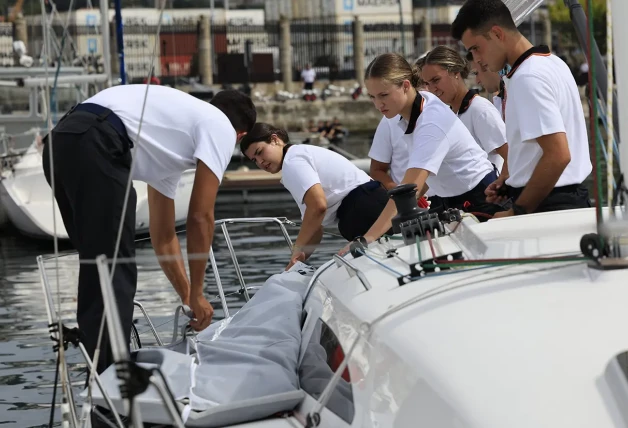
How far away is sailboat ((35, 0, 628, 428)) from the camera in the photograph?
2336 millimetres

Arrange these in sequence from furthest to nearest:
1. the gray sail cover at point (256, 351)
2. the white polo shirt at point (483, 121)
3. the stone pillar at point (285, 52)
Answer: the stone pillar at point (285, 52) < the white polo shirt at point (483, 121) < the gray sail cover at point (256, 351)

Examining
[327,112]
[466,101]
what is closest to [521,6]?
[466,101]

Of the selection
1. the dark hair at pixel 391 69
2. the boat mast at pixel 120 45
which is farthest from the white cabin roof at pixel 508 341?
the boat mast at pixel 120 45

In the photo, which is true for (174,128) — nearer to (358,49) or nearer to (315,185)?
(315,185)

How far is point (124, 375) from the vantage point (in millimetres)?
2521

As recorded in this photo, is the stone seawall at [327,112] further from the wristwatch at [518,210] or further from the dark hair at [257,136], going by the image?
the wristwatch at [518,210]

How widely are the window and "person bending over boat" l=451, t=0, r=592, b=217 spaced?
0.84 m

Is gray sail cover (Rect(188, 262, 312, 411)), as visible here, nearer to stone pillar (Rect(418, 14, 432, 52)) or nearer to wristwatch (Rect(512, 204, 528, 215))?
wristwatch (Rect(512, 204, 528, 215))

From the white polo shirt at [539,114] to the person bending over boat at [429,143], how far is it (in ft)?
1.76

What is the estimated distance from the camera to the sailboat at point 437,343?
2.34m

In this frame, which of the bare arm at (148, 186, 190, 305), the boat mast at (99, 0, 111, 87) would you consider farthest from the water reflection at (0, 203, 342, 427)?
the boat mast at (99, 0, 111, 87)

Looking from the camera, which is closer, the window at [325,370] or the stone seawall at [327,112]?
the window at [325,370]

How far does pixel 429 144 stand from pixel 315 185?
0.66 meters

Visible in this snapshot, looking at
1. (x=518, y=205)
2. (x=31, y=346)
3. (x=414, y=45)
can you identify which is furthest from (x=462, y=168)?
(x=414, y=45)
